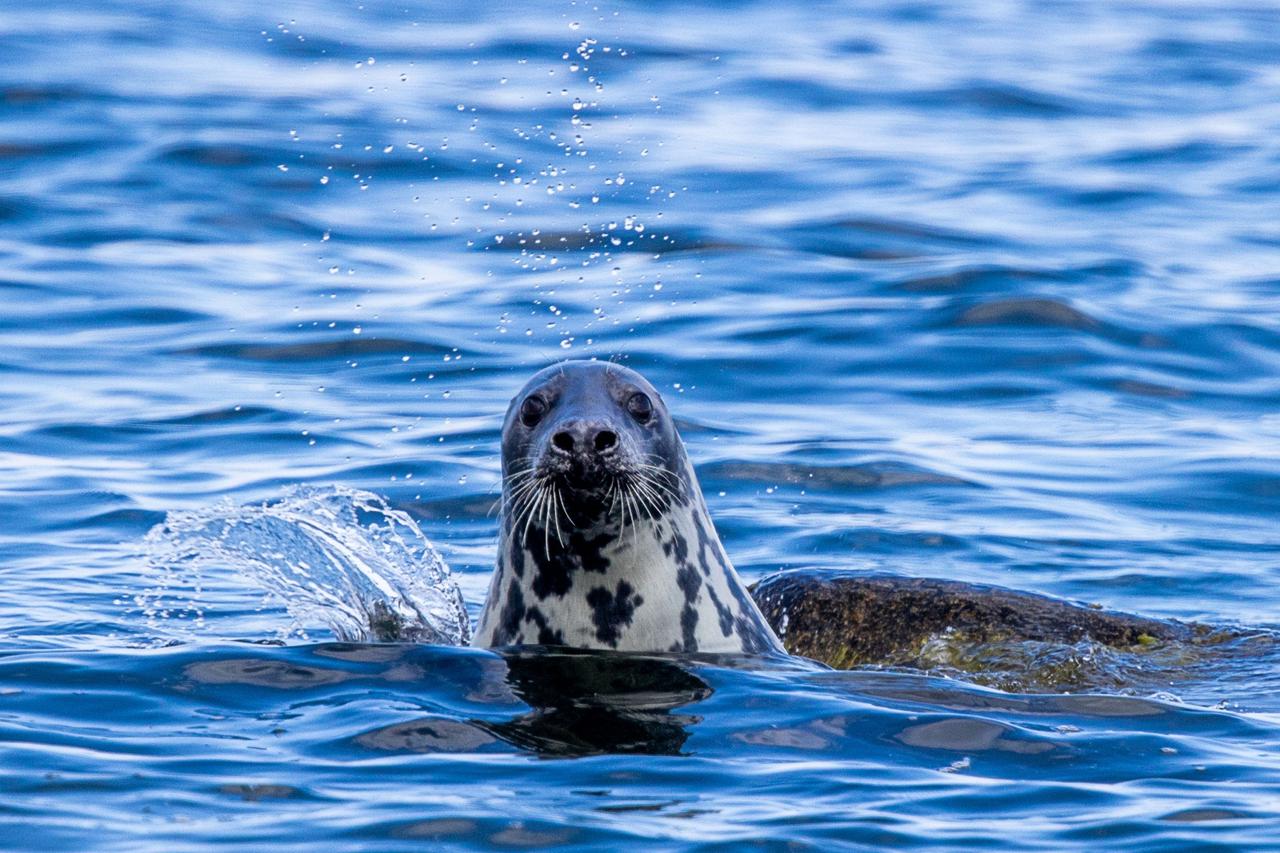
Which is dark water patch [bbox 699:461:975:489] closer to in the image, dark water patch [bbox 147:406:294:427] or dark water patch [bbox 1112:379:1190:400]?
dark water patch [bbox 1112:379:1190:400]

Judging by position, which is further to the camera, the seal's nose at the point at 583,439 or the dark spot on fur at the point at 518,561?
the dark spot on fur at the point at 518,561

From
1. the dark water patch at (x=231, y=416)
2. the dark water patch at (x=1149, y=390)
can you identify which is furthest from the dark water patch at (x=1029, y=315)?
the dark water patch at (x=231, y=416)

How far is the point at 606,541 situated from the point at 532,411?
0.51 metres

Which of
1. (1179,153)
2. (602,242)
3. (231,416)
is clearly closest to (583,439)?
(231,416)

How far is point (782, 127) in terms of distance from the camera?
2062cm

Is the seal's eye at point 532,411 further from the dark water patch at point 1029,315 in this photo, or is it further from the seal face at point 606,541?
the dark water patch at point 1029,315

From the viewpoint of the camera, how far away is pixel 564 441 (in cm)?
727

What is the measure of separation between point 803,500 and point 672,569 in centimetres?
393

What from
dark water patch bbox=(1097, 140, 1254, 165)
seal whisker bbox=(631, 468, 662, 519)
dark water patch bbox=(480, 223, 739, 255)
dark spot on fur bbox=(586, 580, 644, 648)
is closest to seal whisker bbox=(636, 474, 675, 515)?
seal whisker bbox=(631, 468, 662, 519)

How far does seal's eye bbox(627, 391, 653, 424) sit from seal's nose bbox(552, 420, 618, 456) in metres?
0.39

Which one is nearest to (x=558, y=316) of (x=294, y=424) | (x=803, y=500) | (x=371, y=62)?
(x=294, y=424)

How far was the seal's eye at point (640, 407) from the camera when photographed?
25.3 ft

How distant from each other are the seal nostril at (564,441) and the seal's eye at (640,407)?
1.54 ft

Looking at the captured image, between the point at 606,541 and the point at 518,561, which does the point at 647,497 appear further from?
the point at 518,561
